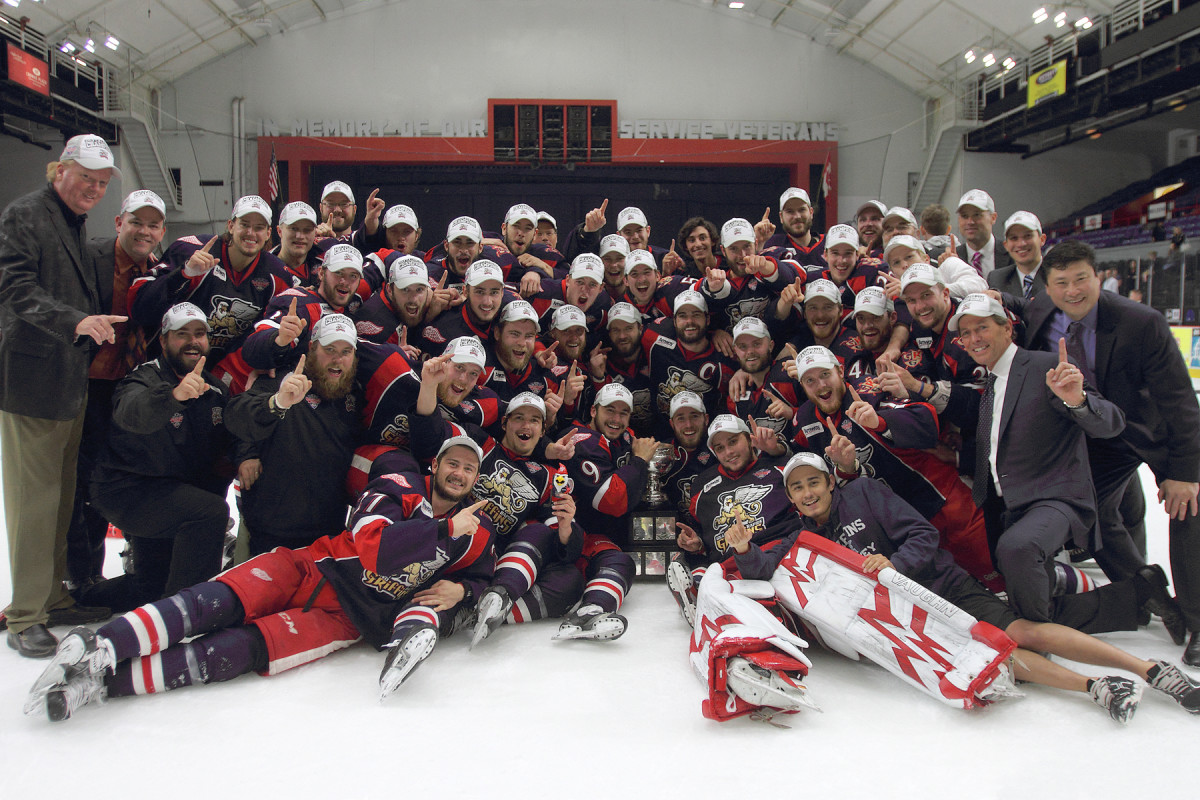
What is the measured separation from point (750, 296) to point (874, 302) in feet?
2.97

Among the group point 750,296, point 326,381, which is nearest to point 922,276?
point 750,296

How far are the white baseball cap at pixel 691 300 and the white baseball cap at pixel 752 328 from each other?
333mm

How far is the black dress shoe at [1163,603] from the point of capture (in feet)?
9.59

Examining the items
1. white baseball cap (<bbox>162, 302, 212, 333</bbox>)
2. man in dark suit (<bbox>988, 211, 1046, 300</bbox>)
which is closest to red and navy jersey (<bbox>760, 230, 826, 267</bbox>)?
man in dark suit (<bbox>988, 211, 1046, 300</bbox>)

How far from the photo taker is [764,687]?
Result: 2299 mm

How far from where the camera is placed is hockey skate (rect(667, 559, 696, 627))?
10.6ft

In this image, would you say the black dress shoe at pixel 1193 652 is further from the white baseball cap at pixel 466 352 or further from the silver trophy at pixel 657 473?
the white baseball cap at pixel 466 352

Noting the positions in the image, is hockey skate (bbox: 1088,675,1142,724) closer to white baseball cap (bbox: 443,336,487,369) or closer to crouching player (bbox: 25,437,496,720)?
crouching player (bbox: 25,437,496,720)

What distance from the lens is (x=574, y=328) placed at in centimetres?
424

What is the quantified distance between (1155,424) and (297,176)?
15.3 m

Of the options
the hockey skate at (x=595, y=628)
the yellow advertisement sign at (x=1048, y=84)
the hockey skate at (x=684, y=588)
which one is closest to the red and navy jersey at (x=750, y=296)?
the hockey skate at (x=684, y=588)

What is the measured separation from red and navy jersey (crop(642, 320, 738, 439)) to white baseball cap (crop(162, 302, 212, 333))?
2.36m

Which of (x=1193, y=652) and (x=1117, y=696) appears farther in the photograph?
(x=1193, y=652)

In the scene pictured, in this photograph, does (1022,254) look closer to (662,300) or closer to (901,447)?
(901,447)
